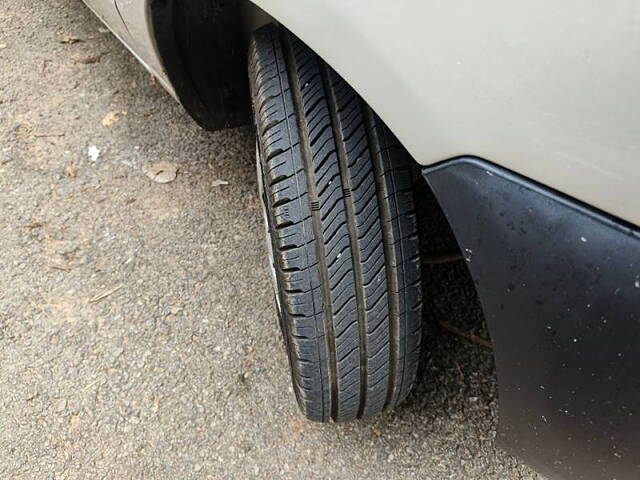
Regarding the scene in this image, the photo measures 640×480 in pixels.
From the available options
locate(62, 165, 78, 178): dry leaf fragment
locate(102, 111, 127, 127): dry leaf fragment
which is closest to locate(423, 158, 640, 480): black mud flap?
locate(62, 165, 78, 178): dry leaf fragment

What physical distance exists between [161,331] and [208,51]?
823mm

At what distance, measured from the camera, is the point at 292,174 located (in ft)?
4.75

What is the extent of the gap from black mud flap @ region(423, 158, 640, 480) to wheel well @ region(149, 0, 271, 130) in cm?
90

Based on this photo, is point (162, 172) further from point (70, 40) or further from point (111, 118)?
point (70, 40)

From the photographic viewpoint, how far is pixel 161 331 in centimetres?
214

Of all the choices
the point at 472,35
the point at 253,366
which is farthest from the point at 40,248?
the point at 472,35

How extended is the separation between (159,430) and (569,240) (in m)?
1.31

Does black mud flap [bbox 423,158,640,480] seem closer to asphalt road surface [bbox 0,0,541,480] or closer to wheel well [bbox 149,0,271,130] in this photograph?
asphalt road surface [bbox 0,0,541,480]

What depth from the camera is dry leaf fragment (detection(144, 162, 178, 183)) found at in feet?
8.43

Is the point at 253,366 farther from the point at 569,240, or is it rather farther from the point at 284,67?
the point at 569,240

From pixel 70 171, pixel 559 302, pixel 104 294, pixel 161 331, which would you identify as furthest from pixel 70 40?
pixel 559 302

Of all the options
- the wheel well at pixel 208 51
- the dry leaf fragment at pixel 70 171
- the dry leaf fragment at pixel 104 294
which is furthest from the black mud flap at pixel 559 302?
the dry leaf fragment at pixel 70 171

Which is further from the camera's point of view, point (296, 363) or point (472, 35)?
point (296, 363)

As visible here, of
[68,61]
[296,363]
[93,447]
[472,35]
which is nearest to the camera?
[472,35]
